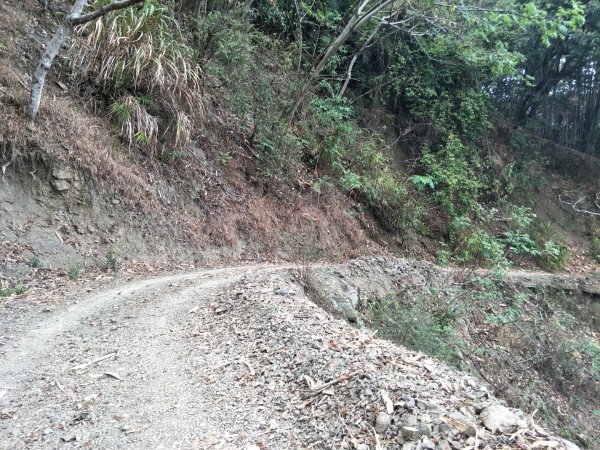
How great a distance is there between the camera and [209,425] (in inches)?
144

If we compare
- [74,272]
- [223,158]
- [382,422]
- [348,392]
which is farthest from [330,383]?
[223,158]

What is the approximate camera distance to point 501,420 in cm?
318

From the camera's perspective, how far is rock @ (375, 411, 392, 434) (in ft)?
11.0

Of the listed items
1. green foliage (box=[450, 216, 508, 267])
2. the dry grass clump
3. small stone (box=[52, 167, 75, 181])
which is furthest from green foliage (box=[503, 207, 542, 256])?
small stone (box=[52, 167, 75, 181])

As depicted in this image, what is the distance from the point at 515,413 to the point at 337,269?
565 cm

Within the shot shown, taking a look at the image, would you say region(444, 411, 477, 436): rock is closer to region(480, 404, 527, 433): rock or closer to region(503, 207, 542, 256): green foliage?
region(480, 404, 527, 433): rock

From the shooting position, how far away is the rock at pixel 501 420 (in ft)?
10.3

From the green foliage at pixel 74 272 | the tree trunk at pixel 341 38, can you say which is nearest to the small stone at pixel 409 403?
the green foliage at pixel 74 272

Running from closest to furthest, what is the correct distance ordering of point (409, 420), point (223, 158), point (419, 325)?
1. point (409, 420)
2. point (419, 325)
3. point (223, 158)

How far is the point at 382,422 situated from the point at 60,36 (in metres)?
7.94

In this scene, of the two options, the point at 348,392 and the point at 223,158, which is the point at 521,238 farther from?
the point at 348,392

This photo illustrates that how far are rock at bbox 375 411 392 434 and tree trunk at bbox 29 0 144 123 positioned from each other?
7098 millimetres

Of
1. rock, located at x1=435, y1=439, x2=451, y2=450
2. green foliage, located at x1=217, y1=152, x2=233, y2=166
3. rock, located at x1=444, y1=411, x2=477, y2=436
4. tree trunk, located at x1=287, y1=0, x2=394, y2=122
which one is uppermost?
tree trunk, located at x1=287, y1=0, x2=394, y2=122

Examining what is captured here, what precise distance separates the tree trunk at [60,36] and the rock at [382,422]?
7.10 meters
